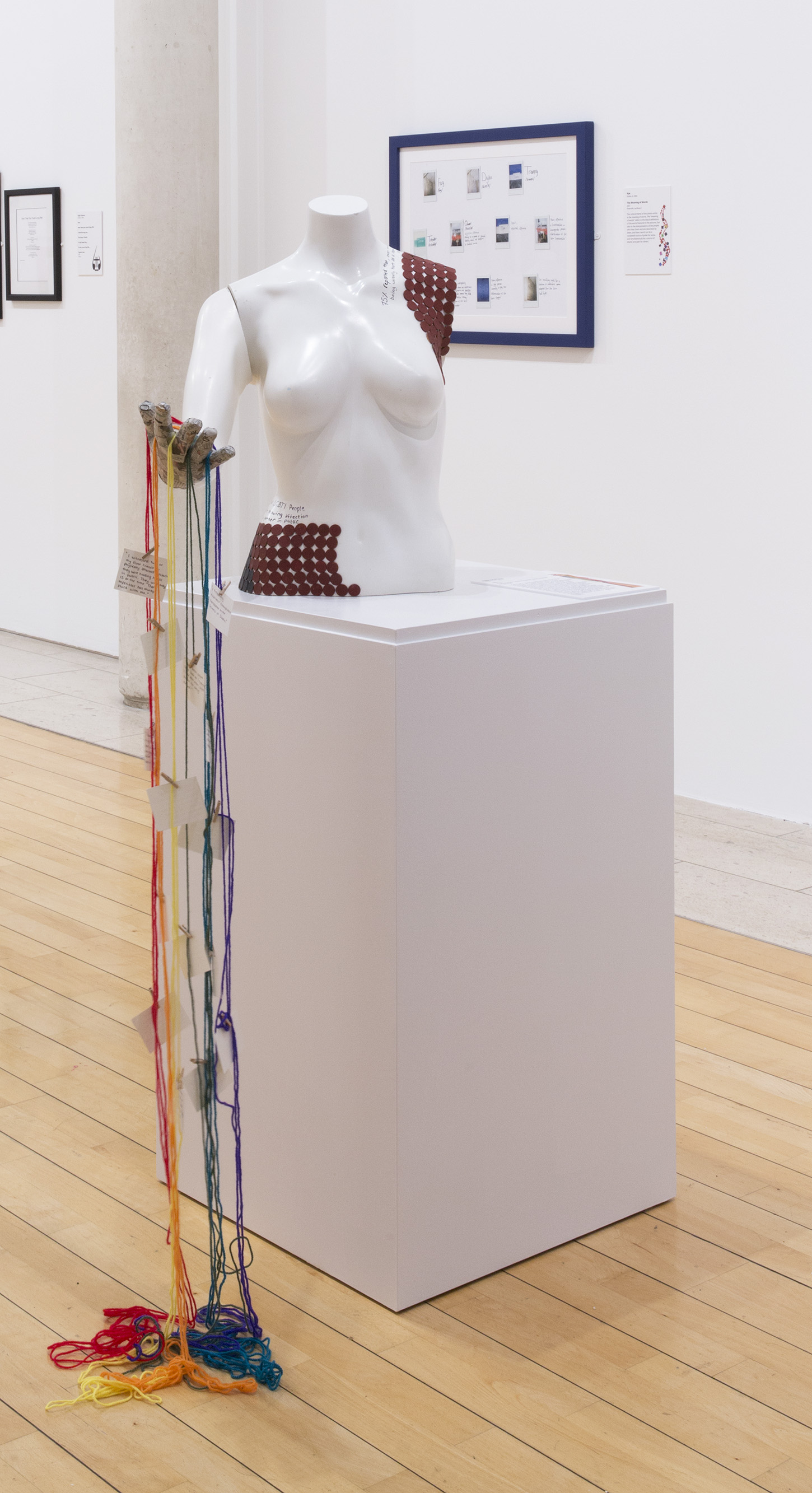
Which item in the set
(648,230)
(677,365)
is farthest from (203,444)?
(648,230)

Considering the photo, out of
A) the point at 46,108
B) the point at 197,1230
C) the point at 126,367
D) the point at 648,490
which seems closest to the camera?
the point at 197,1230

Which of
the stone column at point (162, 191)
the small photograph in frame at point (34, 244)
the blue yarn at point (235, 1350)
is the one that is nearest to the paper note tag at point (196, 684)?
the blue yarn at point (235, 1350)

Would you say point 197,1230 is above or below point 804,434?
below

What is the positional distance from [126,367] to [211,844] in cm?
397

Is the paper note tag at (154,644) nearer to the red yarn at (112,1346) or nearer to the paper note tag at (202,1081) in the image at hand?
the paper note tag at (202,1081)

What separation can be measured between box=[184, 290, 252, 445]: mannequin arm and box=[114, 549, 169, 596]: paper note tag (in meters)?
0.24

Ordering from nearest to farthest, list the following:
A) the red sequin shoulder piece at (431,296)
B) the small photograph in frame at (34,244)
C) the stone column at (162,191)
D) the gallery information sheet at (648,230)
→ 1. the red sequin shoulder piece at (431,296)
2. the gallery information sheet at (648,230)
3. the stone column at (162,191)
4. the small photograph in frame at (34,244)

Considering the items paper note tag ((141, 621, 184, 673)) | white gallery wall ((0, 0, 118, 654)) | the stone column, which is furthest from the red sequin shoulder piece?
white gallery wall ((0, 0, 118, 654))

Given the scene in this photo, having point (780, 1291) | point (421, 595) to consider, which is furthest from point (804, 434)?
point (780, 1291)

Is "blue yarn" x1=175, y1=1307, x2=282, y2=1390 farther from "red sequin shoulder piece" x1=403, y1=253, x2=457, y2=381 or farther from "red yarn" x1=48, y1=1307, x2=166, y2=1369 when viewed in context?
"red sequin shoulder piece" x1=403, y1=253, x2=457, y2=381

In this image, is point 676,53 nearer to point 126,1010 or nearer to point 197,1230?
point 126,1010

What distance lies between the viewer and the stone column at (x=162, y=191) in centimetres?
557

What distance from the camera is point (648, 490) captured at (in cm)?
498

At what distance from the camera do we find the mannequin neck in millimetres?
2514
